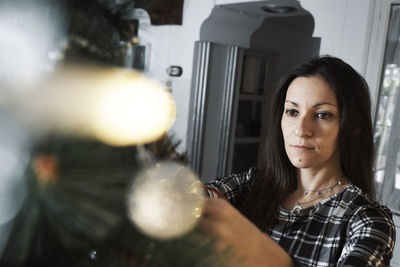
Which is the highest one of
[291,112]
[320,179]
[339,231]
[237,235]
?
[291,112]

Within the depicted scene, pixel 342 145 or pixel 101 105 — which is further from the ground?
pixel 101 105

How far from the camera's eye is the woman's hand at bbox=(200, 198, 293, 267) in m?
0.43

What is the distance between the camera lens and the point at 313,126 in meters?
1.28

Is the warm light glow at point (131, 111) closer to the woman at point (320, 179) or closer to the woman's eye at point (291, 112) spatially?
the woman at point (320, 179)

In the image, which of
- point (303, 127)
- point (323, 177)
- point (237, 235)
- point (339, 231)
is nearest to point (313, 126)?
point (303, 127)

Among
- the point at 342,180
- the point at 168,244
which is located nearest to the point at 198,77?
the point at 342,180

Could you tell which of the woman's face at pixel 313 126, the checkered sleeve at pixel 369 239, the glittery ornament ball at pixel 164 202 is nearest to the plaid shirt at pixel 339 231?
the checkered sleeve at pixel 369 239

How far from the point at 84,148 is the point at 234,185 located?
3.96 ft

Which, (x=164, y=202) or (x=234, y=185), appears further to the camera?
(x=234, y=185)

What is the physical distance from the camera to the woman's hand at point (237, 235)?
43 cm

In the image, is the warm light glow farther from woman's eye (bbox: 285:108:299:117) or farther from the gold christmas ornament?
woman's eye (bbox: 285:108:299:117)

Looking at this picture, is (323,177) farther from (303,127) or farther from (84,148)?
(84,148)

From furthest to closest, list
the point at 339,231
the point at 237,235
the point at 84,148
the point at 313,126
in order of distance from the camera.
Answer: the point at 313,126 → the point at 339,231 → the point at 237,235 → the point at 84,148

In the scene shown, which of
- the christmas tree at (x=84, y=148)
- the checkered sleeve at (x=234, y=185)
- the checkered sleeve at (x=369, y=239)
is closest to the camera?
the christmas tree at (x=84, y=148)
